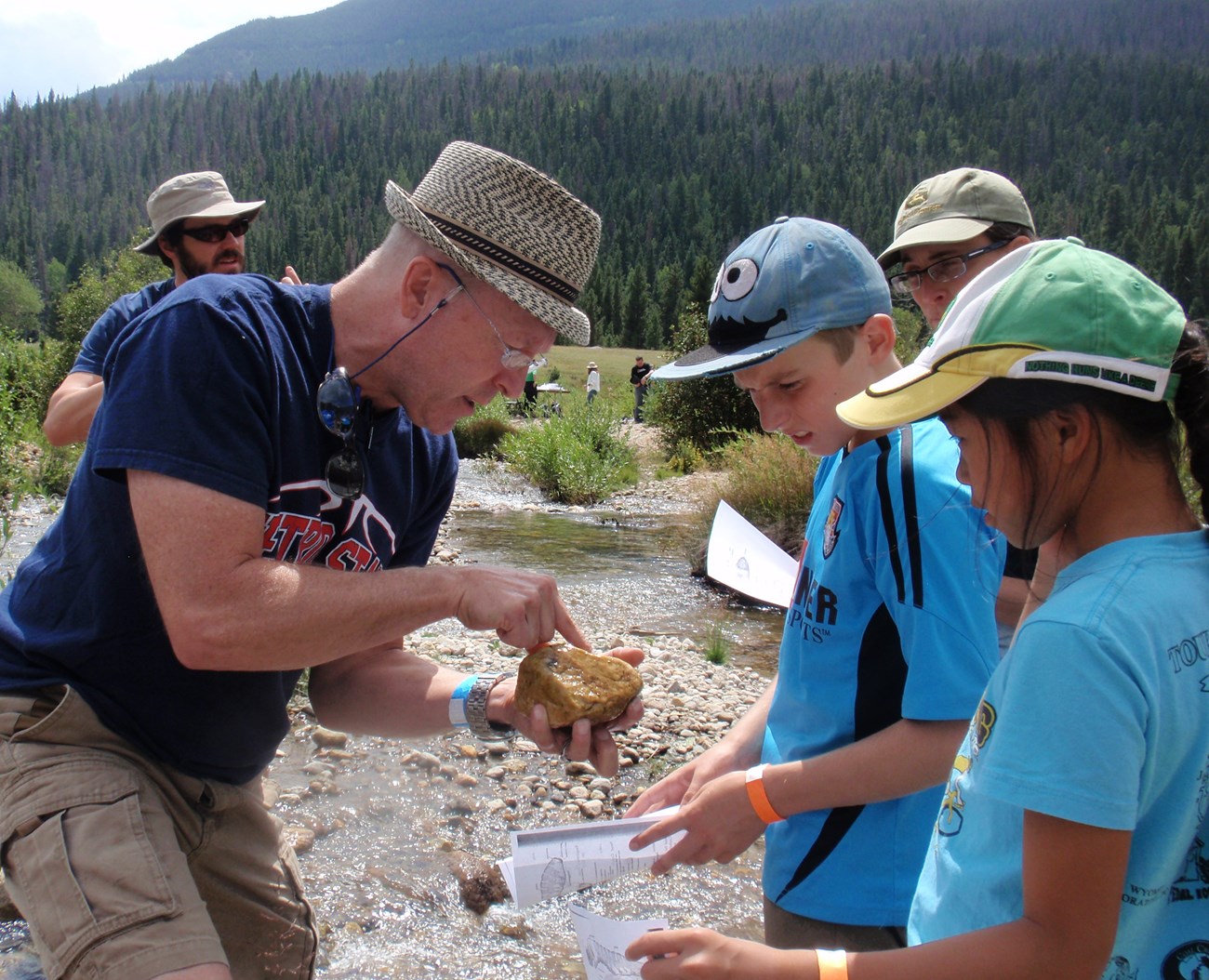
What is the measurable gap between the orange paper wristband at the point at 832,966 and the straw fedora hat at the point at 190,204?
12.5 feet

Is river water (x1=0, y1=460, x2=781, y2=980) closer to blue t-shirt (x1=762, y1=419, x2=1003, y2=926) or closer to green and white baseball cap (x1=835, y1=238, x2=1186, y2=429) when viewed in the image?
blue t-shirt (x1=762, y1=419, x2=1003, y2=926)

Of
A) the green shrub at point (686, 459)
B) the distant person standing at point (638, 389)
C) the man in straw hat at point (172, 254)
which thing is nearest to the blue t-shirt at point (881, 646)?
the man in straw hat at point (172, 254)

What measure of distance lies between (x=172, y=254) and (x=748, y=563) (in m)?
3.22

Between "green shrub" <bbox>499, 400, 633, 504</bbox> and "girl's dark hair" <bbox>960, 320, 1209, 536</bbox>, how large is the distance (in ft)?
61.1

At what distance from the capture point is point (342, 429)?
2318 millimetres

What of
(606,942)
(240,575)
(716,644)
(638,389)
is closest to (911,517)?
(606,942)

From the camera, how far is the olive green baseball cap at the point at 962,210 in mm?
3553

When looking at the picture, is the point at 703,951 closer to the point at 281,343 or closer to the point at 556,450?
the point at 281,343

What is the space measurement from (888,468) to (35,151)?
171126 mm

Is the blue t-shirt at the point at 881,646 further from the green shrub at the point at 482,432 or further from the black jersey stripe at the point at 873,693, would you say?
the green shrub at the point at 482,432

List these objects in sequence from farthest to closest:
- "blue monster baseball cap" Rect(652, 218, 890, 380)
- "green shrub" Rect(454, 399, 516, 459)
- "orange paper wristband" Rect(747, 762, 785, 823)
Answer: "green shrub" Rect(454, 399, 516, 459)
"blue monster baseball cap" Rect(652, 218, 890, 380)
"orange paper wristband" Rect(747, 762, 785, 823)

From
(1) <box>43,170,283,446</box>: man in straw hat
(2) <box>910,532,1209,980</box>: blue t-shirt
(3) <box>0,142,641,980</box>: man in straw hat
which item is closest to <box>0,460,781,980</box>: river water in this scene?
(3) <box>0,142,641,980</box>: man in straw hat

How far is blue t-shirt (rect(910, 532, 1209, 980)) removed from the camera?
1249 mm

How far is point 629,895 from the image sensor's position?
4.59 metres
